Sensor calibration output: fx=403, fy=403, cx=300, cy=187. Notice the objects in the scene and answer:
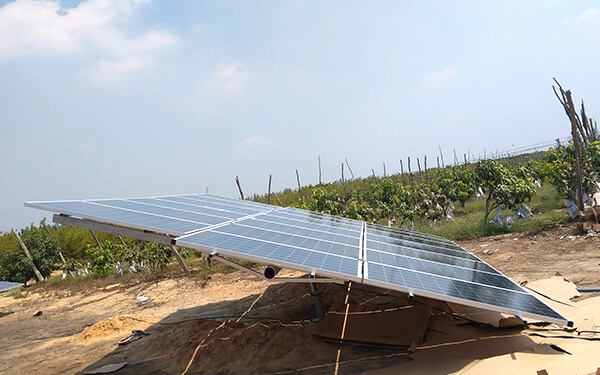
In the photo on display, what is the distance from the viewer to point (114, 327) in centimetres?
1196

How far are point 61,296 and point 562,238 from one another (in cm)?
2124

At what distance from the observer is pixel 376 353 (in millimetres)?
7078

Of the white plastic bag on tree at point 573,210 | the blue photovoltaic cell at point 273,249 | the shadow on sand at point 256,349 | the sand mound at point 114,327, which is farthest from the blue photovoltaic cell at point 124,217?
the white plastic bag on tree at point 573,210

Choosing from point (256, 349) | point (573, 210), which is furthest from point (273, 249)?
point (573, 210)

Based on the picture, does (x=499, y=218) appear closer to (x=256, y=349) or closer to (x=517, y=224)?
(x=517, y=224)

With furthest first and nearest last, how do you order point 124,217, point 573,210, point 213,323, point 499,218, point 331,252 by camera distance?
point 499,218 → point 573,210 → point 213,323 → point 124,217 → point 331,252

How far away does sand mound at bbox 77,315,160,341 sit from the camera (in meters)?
11.7

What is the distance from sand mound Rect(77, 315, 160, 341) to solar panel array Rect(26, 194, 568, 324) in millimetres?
4765

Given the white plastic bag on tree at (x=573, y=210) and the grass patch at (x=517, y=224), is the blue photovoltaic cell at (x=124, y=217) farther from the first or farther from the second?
the white plastic bag on tree at (x=573, y=210)

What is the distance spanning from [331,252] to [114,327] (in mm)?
8872

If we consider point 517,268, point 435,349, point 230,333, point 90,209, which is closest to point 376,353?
point 435,349

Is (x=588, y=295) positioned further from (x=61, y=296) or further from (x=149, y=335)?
(x=61, y=296)

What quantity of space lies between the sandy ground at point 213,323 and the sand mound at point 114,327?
29mm

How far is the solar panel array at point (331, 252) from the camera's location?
497cm
